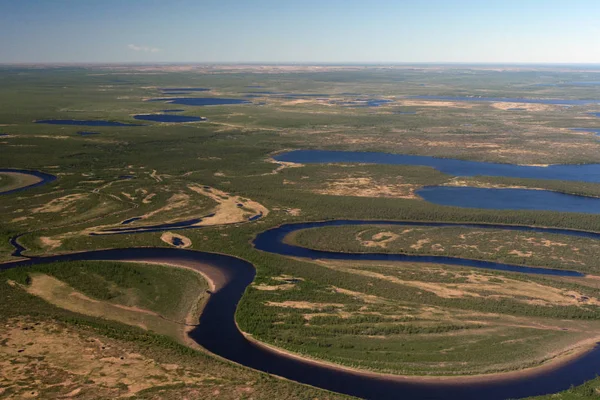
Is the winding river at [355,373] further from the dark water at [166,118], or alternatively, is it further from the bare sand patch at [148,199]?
the dark water at [166,118]

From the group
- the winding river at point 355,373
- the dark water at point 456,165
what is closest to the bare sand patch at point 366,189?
the dark water at point 456,165

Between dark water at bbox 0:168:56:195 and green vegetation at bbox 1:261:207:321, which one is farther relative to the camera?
dark water at bbox 0:168:56:195

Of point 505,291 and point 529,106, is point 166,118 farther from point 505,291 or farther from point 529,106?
point 529,106

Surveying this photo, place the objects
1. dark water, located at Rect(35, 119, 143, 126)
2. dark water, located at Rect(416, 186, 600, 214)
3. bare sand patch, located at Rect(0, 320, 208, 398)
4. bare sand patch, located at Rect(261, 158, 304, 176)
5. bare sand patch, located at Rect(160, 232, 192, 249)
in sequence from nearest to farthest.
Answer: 1. bare sand patch, located at Rect(0, 320, 208, 398)
2. bare sand patch, located at Rect(160, 232, 192, 249)
3. dark water, located at Rect(416, 186, 600, 214)
4. bare sand patch, located at Rect(261, 158, 304, 176)
5. dark water, located at Rect(35, 119, 143, 126)

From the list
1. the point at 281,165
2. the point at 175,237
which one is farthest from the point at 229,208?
the point at 281,165

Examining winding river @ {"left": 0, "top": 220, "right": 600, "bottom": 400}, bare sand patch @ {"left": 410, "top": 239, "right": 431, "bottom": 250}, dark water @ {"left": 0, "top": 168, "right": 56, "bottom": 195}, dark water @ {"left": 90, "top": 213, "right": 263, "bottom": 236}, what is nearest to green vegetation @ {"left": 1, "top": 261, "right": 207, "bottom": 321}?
winding river @ {"left": 0, "top": 220, "right": 600, "bottom": 400}

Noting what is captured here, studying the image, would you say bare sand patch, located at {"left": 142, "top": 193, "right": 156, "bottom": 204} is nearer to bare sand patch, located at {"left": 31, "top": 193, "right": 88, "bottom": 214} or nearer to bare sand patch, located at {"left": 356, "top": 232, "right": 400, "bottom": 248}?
bare sand patch, located at {"left": 31, "top": 193, "right": 88, "bottom": 214}

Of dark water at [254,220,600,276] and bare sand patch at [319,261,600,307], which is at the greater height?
dark water at [254,220,600,276]
